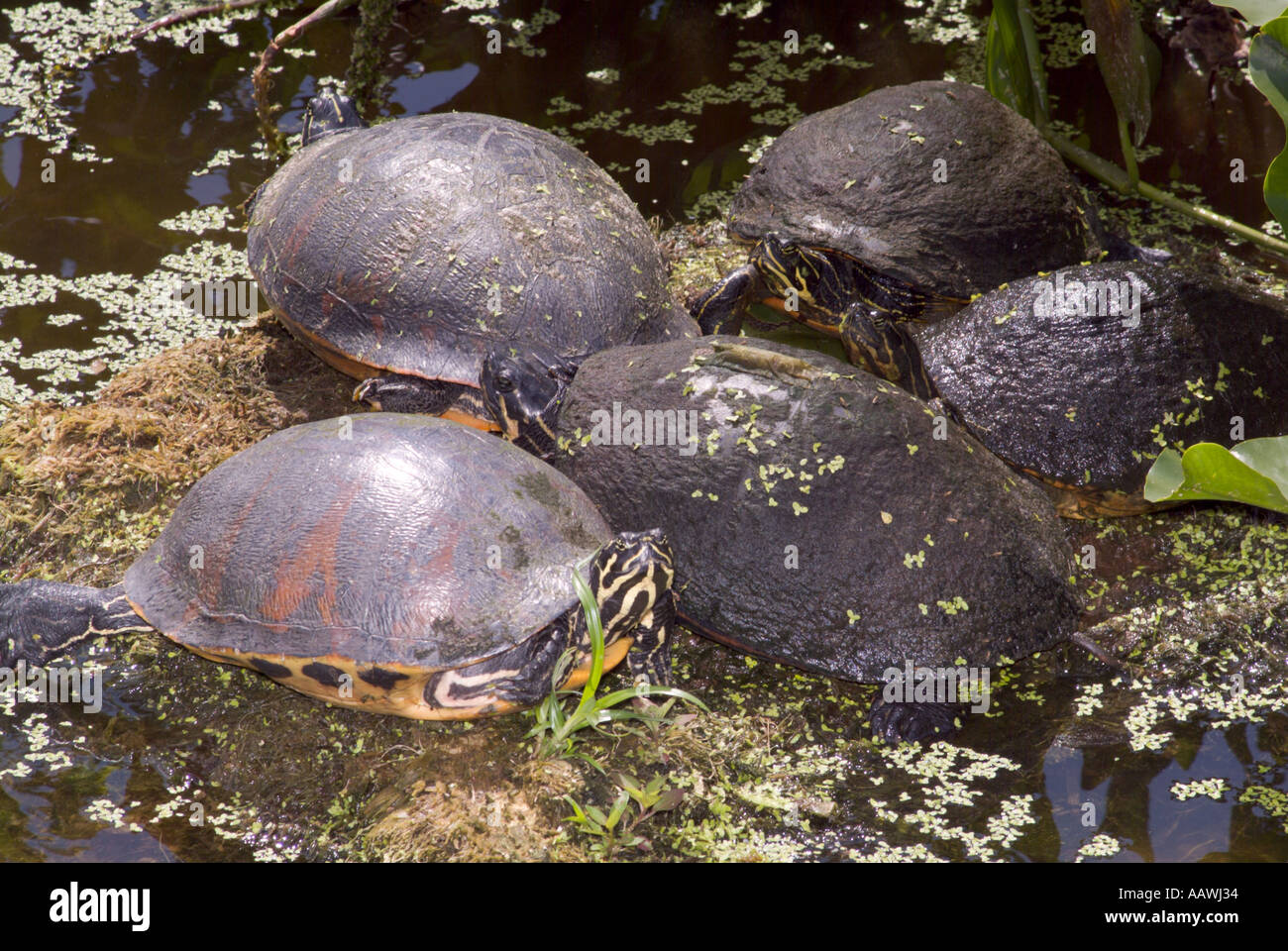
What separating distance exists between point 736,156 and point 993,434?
364cm

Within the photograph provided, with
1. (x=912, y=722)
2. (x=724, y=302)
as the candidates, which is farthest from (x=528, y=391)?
(x=912, y=722)

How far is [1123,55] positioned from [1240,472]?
3.79 meters

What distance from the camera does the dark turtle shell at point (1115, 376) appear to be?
4.77 metres

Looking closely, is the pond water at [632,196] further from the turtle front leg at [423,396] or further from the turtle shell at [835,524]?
the turtle front leg at [423,396]

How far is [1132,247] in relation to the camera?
259 inches

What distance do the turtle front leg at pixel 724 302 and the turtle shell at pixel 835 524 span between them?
165 cm

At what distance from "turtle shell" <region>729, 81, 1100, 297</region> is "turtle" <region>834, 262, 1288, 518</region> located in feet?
3.31

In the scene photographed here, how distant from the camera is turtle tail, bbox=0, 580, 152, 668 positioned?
169 inches

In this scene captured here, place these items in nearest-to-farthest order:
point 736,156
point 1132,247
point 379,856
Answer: point 379,856, point 1132,247, point 736,156

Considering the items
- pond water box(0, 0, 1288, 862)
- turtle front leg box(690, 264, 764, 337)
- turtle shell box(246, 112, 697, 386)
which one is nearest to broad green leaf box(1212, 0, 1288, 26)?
pond water box(0, 0, 1288, 862)

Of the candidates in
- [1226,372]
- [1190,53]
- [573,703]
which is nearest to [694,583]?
[573,703]

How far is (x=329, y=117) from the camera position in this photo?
6.59 metres

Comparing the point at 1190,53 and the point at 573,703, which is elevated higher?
the point at 1190,53

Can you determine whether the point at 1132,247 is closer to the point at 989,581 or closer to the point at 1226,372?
the point at 1226,372
